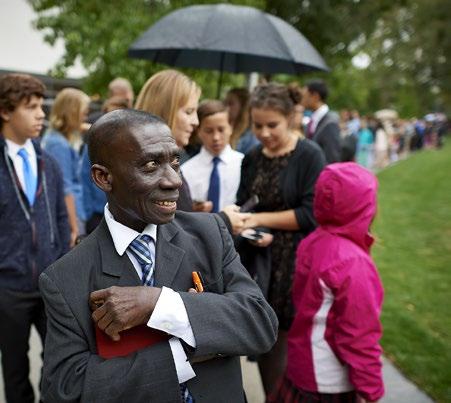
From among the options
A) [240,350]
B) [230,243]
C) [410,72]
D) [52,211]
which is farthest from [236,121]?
[410,72]

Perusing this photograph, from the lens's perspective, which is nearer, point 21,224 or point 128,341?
point 128,341

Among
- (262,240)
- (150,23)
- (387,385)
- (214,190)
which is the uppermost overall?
(150,23)

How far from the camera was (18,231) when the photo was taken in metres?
2.87

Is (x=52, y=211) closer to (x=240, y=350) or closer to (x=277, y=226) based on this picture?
(x=277, y=226)

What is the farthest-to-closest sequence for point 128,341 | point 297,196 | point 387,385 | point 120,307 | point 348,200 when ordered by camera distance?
point 387,385 → point 297,196 → point 348,200 → point 128,341 → point 120,307

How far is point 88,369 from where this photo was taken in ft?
4.74

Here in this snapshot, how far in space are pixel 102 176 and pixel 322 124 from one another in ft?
15.1

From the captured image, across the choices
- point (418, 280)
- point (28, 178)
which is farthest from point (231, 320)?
point (418, 280)

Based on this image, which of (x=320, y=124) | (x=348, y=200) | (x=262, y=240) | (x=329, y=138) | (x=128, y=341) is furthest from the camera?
(x=320, y=124)

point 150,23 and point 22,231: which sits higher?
point 150,23

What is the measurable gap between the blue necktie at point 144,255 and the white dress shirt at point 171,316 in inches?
0.8

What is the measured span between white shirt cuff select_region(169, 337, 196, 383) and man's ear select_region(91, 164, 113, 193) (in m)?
0.50

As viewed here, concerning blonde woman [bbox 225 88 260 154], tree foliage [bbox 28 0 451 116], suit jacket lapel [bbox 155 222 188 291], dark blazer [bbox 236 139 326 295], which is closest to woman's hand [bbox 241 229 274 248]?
dark blazer [bbox 236 139 326 295]

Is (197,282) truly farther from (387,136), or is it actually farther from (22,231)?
(387,136)
